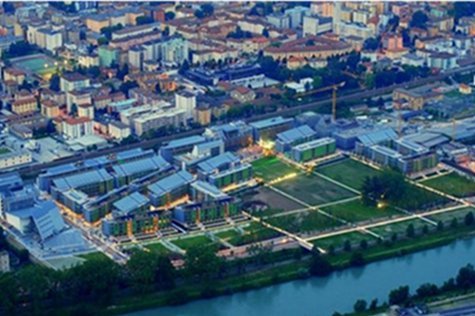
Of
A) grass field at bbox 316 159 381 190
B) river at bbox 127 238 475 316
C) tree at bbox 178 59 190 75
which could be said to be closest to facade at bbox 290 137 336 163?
grass field at bbox 316 159 381 190

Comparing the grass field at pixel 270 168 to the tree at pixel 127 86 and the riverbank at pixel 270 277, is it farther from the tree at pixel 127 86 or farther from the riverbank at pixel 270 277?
the tree at pixel 127 86

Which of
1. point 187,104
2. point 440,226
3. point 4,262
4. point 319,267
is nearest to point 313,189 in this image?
point 440,226

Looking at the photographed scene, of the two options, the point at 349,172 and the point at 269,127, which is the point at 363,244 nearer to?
the point at 349,172

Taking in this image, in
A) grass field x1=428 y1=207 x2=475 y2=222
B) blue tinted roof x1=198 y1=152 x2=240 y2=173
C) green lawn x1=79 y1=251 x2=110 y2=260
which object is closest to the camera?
green lawn x1=79 y1=251 x2=110 y2=260

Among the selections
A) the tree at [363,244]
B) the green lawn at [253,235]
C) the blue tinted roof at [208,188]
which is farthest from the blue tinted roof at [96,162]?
the tree at [363,244]

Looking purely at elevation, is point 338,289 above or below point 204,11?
below

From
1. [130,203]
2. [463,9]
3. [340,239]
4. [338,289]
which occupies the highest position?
[463,9]

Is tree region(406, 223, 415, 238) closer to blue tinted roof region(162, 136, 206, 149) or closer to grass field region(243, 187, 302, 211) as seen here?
grass field region(243, 187, 302, 211)

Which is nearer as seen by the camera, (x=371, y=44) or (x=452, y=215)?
(x=452, y=215)
